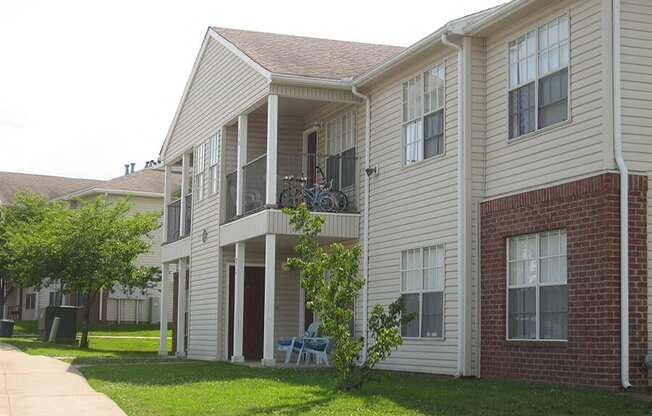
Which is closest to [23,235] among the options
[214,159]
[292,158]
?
[214,159]

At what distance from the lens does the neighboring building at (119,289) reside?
165ft

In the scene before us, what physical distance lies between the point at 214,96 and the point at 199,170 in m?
2.37

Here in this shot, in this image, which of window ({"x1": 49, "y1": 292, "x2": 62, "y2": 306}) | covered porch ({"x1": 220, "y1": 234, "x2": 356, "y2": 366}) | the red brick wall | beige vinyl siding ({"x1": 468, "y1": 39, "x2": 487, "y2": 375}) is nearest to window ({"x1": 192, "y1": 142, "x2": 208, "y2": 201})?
covered porch ({"x1": 220, "y1": 234, "x2": 356, "y2": 366})

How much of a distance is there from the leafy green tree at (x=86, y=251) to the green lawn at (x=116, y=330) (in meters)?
9.10

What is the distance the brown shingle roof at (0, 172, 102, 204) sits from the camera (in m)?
60.4

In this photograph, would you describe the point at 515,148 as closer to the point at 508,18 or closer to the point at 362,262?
the point at 508,18

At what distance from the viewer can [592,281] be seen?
14.0 meters

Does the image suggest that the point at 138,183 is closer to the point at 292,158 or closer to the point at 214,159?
the point at 214,159

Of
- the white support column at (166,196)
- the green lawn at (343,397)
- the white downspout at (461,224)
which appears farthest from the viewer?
the white support column at (166,196)

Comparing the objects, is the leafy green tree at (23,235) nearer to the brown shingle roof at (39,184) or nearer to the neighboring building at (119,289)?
the neighboring building at (119,289)

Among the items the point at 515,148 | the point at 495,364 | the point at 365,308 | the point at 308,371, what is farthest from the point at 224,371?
the point at 515,148

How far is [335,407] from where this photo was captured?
12609mm

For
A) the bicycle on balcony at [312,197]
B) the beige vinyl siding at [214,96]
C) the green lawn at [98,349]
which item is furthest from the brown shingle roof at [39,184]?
the bicycle on balcony at [312,197]

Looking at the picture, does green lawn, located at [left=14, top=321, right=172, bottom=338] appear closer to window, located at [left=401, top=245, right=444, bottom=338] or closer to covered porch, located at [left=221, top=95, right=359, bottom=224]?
covered porch, located at [left=221, top=95, right=359, bottom=224]
